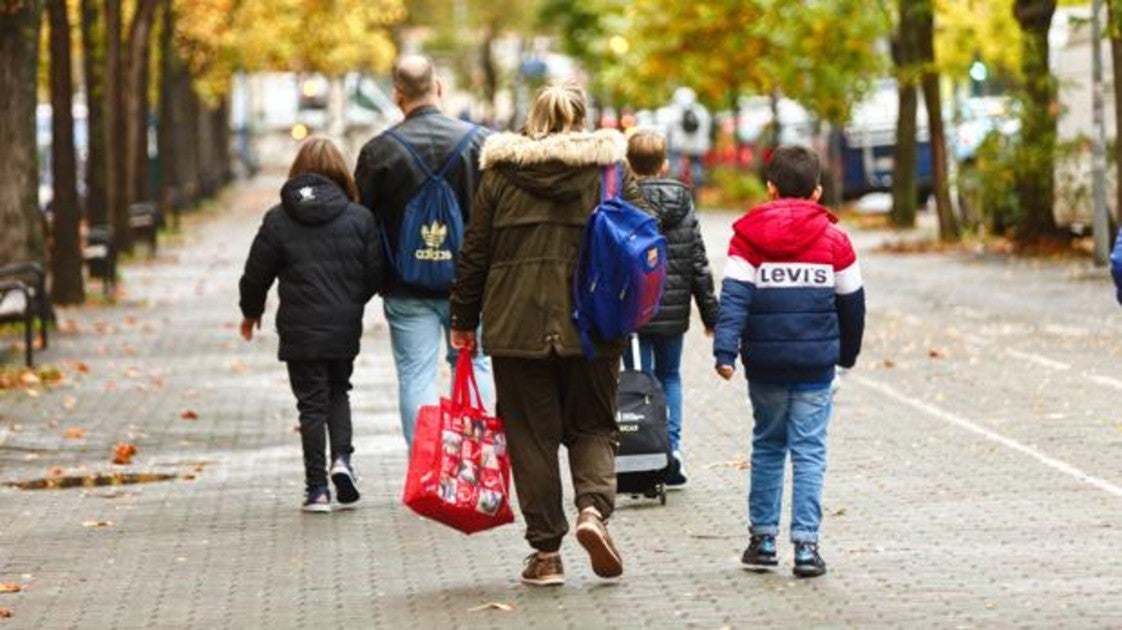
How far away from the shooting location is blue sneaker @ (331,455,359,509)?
12.6 m

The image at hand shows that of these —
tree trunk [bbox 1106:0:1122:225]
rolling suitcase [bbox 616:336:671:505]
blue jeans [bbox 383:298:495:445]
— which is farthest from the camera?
tree trunk [bbox 1106:0:1122:225]

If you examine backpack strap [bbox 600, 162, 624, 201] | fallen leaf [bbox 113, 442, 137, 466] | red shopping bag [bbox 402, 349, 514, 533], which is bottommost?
fallen leaf [bbox 113, 442, 137, 466]

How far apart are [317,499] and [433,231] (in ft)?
4.41

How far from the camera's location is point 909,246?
117 feet

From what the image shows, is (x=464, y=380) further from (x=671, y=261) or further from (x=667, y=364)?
(x=667, y=364)

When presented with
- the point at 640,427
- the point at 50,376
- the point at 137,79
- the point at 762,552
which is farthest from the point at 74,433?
the point at 137,79

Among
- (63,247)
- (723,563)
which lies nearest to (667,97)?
(63,247)

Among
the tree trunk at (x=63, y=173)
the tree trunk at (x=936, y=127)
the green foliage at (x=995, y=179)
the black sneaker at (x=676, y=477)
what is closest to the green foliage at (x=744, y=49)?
the tree trunk at (x=936, y=127)

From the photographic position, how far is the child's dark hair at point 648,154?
1227 centimetres

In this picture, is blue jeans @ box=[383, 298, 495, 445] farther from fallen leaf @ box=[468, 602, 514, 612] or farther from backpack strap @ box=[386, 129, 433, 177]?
fallen leaf @ box=[468, 602, 514, 612]

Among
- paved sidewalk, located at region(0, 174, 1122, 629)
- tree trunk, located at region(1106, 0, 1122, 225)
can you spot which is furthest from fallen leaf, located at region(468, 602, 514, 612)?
tree trunk, located at region(1106, 0, 1122, 225)

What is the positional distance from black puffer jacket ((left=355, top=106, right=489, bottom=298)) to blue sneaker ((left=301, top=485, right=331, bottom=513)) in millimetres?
952

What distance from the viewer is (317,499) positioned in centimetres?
1252

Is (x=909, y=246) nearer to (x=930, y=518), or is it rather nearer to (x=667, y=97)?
(x=667, y=97)
